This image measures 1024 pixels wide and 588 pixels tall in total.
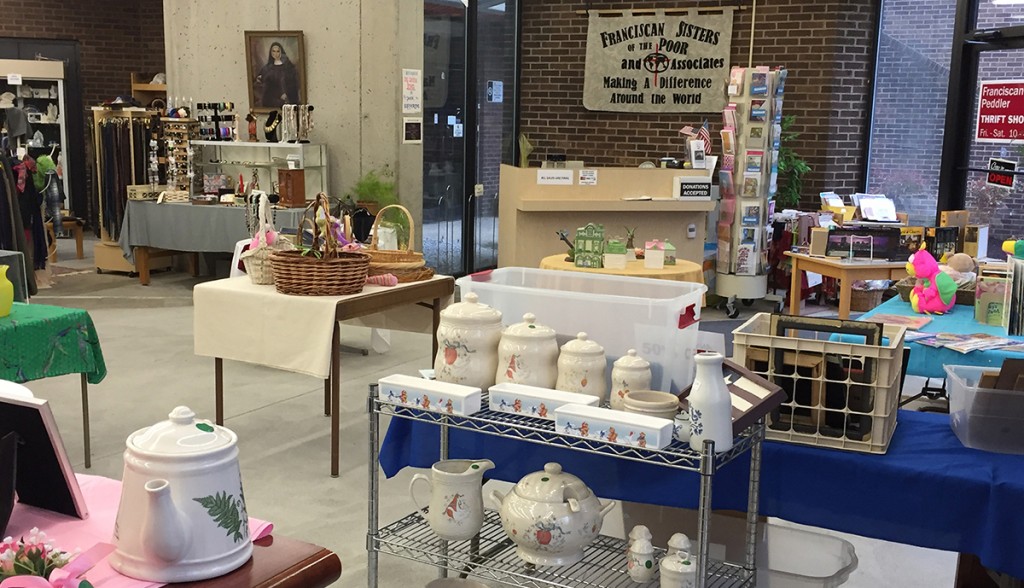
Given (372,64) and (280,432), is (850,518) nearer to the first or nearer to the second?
(280,432)

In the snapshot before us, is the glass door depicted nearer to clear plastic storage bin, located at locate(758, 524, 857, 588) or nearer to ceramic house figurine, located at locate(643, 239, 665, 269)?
ceramic house figurine, located at locate(643, 239, 665, 269)

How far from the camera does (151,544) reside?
1386mm

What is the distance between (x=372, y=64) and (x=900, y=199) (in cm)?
483

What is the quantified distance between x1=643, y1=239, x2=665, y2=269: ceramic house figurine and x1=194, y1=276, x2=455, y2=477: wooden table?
4.92ft

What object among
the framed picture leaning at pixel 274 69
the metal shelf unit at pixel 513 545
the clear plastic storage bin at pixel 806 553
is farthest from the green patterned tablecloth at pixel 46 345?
the framed picture leaning at pixel 274 69

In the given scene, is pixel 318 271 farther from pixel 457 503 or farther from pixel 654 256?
pixel 654 256

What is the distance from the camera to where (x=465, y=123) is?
934cm

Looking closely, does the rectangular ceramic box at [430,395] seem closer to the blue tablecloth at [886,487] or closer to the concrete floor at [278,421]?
the blue tablecloth at [886,487]

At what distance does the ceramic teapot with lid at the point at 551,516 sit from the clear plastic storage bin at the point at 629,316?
15.0 inches

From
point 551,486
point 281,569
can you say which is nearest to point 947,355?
point 551,486

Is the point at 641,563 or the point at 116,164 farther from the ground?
the point at 116,164

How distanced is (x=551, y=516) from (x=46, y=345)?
248cm

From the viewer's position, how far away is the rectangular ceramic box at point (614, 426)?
2109 mm

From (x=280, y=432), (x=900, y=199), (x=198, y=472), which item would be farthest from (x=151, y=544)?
(x=900, y=199)
